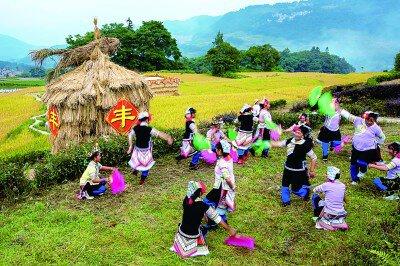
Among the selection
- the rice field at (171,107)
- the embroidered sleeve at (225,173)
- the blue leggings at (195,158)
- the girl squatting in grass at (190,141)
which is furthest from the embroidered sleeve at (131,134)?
the rice field at (171,107)

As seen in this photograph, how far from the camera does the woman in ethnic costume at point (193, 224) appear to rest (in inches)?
254

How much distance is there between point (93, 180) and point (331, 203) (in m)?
5.12

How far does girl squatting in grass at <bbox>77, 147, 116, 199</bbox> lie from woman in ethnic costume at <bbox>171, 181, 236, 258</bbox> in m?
2.93

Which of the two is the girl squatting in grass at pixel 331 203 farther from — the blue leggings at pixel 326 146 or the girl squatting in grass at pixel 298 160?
the blue leggings at pixel 326 146

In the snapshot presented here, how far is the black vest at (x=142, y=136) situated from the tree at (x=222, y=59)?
44939mm

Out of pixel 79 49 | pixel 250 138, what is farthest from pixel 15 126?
pixel 250 138

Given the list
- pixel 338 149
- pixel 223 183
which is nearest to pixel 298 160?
pixel 223 183

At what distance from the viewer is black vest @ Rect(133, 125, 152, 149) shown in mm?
9570

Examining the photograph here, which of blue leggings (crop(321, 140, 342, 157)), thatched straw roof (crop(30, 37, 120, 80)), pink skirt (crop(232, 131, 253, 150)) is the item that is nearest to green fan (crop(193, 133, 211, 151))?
pink skirt (crop(232, 131, 253, 150))

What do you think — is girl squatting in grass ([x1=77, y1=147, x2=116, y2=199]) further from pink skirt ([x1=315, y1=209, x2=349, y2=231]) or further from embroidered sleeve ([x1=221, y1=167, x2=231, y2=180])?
pink skirt ([x1=315, y1=209, x2=349, y2=231])

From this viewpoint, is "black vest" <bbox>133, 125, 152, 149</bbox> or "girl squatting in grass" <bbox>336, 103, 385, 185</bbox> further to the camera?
"black vest" <bbox>133, 125, 152, 149</bbox>

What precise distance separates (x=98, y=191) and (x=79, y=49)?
6.35m

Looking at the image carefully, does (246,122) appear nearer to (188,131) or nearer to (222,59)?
(188,131)

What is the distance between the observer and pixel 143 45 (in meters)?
63.3
